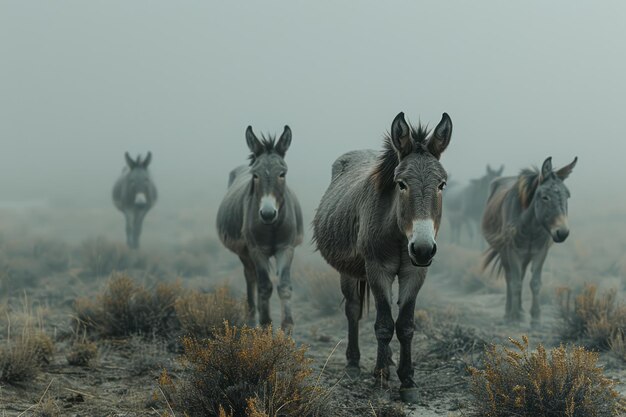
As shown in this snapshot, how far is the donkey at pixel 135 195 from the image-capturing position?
672 inches


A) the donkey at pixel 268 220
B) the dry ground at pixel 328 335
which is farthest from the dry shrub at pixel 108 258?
the donkey at pixel 268 220

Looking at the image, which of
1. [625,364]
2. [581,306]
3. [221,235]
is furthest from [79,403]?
[581,306]

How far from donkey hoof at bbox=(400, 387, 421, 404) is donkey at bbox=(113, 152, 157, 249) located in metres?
12.4

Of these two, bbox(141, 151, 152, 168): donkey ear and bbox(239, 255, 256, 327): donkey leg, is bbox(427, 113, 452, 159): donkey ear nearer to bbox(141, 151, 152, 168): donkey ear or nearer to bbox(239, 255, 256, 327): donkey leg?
bbox(239, 255, 256, 327): donkey leg

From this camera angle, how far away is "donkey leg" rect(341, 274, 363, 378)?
22.1 feet

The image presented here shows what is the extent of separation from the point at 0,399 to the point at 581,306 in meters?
6.83

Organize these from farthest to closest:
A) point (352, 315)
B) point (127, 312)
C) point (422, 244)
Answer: point (127, 312) → point (352, 315) → point (422, 244)

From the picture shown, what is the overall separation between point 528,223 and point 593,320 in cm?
229

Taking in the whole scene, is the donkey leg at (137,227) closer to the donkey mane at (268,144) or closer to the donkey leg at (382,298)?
the donkey mane at (268,144)

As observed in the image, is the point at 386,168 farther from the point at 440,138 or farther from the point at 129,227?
the point at 129,227

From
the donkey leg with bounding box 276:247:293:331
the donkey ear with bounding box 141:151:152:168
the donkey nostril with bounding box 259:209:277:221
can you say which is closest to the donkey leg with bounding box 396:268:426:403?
the donkey nostril with bounding box 259:209:277:221

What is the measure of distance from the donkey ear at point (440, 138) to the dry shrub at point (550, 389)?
163 centimetres

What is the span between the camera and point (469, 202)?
22.5 m

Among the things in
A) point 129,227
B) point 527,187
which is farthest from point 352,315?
point 129,227
